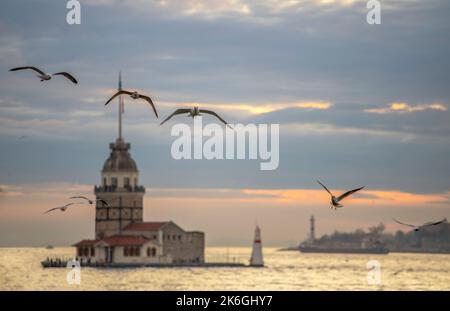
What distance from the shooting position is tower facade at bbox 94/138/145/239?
181 metres

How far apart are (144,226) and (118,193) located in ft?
21.0

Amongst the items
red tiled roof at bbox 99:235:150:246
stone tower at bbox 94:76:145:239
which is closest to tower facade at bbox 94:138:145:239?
stone tower at bbox 94:76:145:239

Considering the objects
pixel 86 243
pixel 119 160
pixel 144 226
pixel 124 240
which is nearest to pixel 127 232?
pixel 144 226

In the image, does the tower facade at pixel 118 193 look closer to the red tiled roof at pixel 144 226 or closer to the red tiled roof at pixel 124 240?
the red tiled roof at pixel 144 226

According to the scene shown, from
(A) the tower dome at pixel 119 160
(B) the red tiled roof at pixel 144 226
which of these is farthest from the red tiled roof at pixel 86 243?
(A) the tower dome at pixel 119 160

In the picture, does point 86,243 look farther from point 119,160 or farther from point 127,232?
point 119,160

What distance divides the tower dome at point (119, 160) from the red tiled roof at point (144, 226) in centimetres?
832

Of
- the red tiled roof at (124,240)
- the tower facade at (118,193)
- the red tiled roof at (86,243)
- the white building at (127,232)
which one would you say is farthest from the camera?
the tower facade at (118,193)

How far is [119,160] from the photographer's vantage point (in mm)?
182750

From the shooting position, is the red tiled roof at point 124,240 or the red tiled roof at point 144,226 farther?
the red tiled roof at point 144,226

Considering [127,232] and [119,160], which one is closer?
[127,232]

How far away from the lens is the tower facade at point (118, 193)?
593 ft
